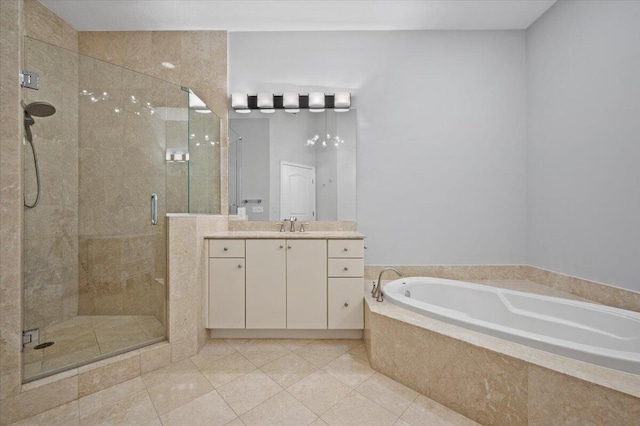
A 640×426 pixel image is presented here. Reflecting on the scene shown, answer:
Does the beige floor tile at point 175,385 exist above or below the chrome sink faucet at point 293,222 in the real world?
below

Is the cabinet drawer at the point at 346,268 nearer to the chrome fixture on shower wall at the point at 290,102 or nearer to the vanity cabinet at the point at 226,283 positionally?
the vanity cabinet at the point at 226,283

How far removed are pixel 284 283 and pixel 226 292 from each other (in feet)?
1.49

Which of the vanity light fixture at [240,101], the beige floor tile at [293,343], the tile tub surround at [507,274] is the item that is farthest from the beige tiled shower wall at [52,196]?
the tile tub surround at [507,274]

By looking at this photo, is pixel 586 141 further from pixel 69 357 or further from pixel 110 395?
pixel 69 357

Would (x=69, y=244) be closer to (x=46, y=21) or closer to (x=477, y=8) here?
(x=46, y=21)

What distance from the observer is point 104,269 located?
184 cm

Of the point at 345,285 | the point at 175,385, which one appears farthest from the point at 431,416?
the point at 175,385

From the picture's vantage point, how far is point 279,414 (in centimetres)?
120

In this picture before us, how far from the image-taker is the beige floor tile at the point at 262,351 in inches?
65.1

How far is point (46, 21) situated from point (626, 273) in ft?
15.5

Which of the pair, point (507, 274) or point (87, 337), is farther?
point (507, 274)

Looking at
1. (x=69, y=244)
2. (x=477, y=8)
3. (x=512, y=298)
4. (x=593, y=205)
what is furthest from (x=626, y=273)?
(x=69, y=244)

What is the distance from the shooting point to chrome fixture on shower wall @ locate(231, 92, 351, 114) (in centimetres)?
223

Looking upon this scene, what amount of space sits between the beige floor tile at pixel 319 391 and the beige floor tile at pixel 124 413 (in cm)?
71
